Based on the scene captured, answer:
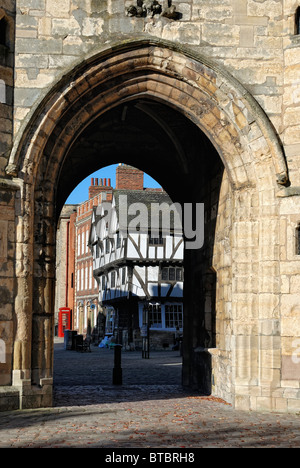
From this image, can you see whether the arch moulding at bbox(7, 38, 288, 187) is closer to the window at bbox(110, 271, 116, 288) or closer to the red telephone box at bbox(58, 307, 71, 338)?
the window at bbox(110, 271, 116, 288)

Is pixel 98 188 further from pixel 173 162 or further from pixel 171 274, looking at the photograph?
pixel 173 162

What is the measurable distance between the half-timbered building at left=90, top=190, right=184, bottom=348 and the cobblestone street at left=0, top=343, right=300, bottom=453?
67.6ft

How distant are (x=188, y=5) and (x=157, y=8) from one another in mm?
464

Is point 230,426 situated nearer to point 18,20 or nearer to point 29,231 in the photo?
point 29,231

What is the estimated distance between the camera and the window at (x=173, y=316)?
34031 millimetres

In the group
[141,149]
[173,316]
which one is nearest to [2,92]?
[141,149]

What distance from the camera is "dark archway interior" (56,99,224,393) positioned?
40.7 feet

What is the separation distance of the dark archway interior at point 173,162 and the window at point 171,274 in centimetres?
1903

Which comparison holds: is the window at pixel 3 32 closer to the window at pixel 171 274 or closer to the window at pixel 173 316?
the window at pixel 171 274

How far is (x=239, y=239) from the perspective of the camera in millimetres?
9828

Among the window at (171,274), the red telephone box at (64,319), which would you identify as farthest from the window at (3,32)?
the red telephone box at (64,319)

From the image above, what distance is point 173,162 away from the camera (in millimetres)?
13914

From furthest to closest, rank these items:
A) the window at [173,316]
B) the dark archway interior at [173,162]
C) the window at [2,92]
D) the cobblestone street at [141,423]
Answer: the window at [173,316] → the dark archway interior at [173,162] → the window at [2,92] → the cobblestone street at [141,423]

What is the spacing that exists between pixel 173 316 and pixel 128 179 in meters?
8.12
